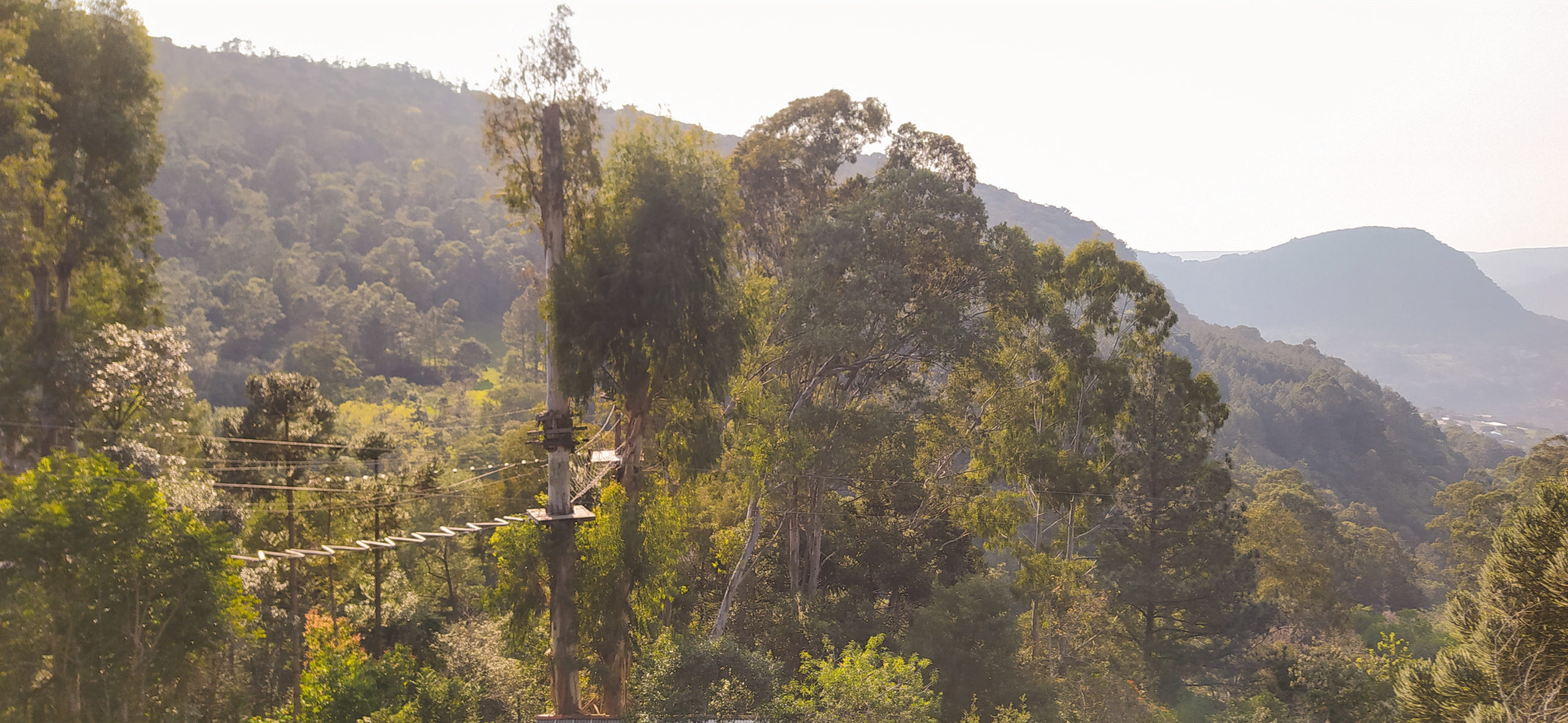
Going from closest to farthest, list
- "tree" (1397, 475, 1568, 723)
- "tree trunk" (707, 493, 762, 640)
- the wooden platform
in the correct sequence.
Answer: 1. "tree" (1397, 475, 1568, 723)
2. the wooden platform
3. "tree trunk" (707, 493, 762, 640)

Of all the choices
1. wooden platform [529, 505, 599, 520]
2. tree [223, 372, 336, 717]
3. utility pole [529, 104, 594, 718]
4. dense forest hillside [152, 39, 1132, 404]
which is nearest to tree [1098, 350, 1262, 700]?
wooden platform [529, 505, 599, 520]

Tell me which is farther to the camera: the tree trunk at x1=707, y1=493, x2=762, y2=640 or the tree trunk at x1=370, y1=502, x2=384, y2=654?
the tree trunk at x1=707, y1=493, x2=762, y2=640

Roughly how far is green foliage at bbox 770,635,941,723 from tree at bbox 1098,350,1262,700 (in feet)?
59.7

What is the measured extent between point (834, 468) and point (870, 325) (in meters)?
4.47

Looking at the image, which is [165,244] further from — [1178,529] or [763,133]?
[1178,529]

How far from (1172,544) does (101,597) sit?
32213 mm

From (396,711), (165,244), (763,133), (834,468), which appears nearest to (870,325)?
(834,468)

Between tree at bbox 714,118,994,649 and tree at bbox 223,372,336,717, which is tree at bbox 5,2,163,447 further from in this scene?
tree at bbox 714,118,994,649

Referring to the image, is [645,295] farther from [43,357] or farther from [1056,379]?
[1056,379]

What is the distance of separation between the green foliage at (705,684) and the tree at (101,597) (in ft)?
24.0

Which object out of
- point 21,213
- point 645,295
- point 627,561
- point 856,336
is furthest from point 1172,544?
point 21,213

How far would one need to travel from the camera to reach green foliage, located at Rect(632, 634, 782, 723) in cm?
1509

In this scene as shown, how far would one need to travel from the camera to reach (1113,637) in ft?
103

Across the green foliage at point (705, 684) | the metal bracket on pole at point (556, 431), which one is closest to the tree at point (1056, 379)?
the green foliage at point (705, 684)
